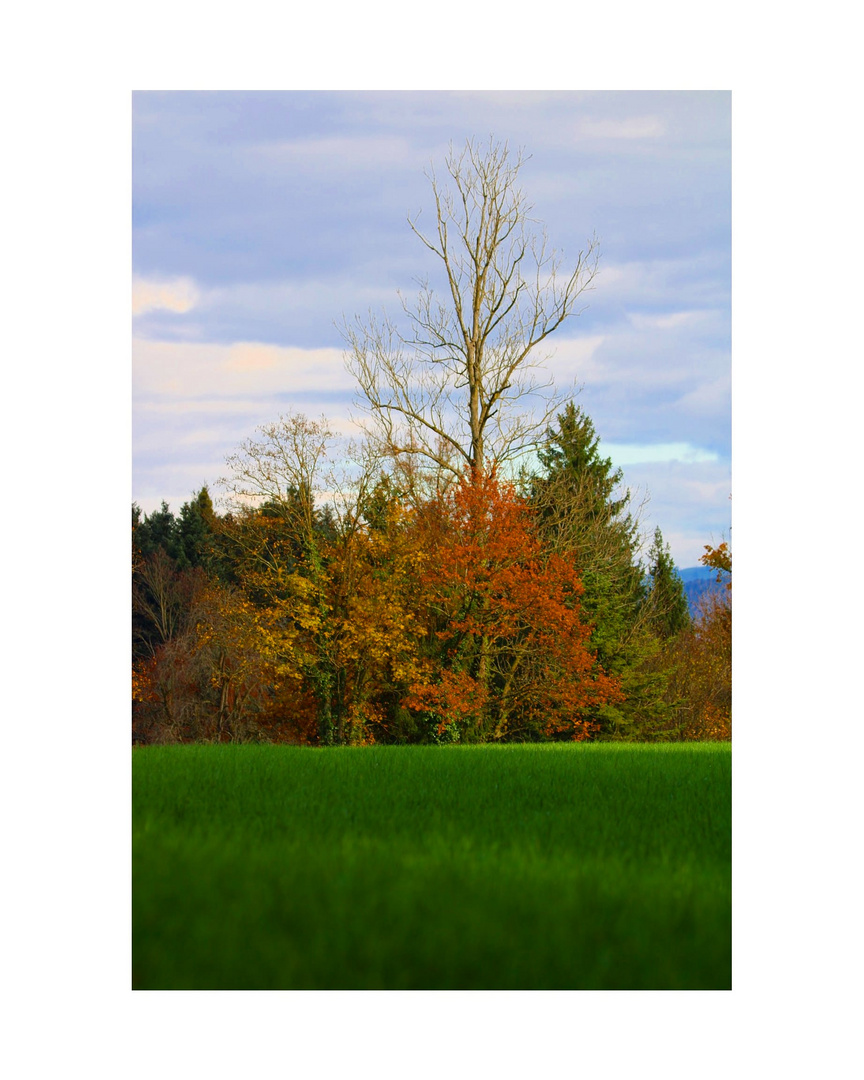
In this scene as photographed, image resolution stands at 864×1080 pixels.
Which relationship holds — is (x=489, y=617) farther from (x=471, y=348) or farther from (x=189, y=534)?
(x=189, y=534)

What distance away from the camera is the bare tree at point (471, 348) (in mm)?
19547

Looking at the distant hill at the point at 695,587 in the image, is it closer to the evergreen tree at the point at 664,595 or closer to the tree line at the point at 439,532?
the evergreen tree at the point at 664,595

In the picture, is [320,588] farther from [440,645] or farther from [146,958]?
[146,958]

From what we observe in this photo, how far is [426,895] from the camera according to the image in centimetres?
400

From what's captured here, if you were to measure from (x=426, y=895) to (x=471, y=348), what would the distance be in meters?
18.0

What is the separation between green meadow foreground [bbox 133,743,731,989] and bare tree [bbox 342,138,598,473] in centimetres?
1479

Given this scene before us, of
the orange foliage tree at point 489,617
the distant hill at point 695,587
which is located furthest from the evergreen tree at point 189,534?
the distant hill at point 695,587

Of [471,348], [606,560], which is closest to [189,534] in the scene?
[471,348]

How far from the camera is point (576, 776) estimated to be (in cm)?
896

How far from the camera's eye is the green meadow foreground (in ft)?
11.8

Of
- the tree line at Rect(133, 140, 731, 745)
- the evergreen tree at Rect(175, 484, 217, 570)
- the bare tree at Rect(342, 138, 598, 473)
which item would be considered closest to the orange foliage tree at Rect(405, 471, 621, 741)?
the tree line at Rect(133, 140, 731, 745)
